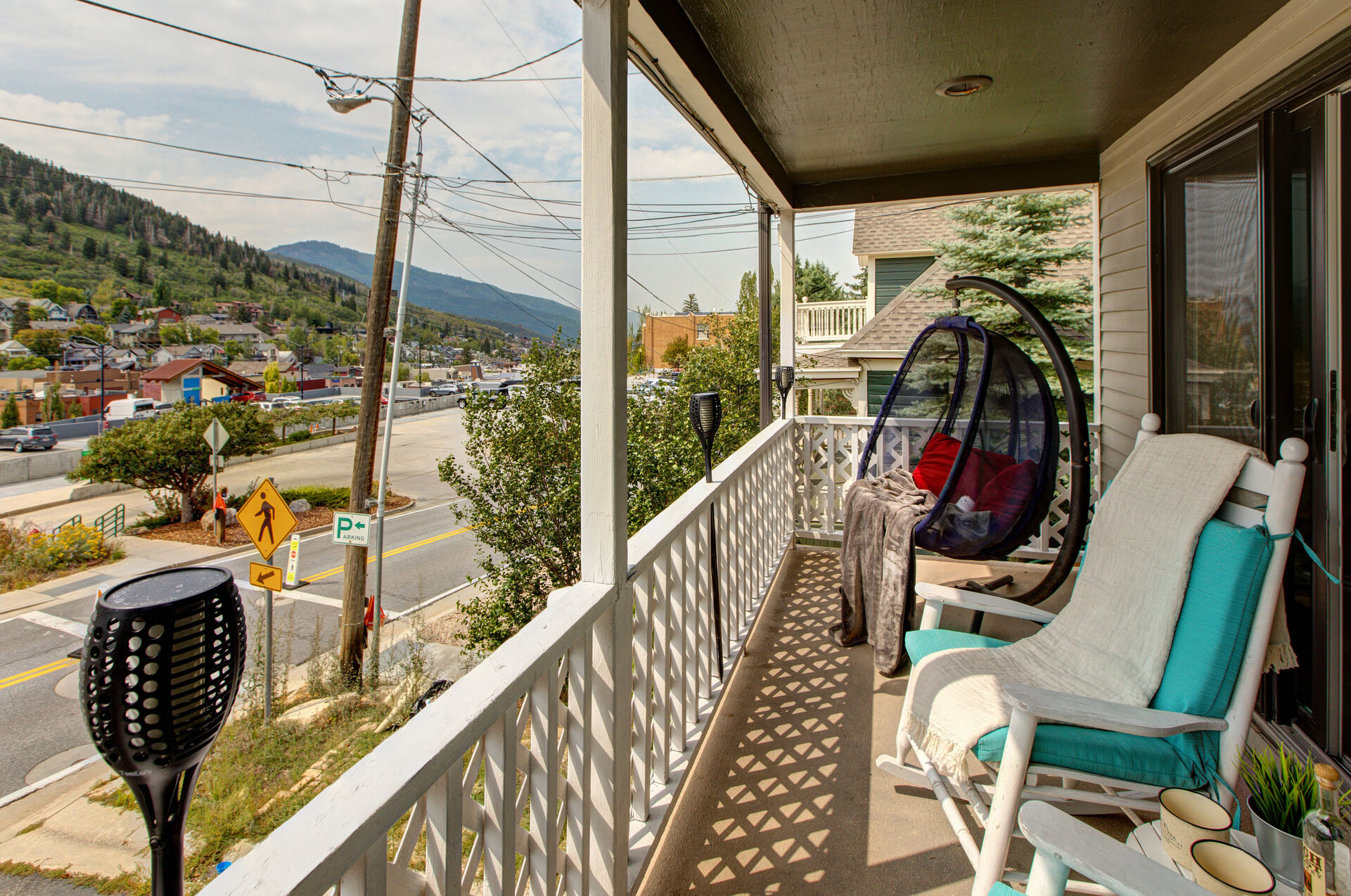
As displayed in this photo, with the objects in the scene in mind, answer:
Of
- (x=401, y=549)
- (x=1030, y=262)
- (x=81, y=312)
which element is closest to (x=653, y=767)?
(x=81, y=312)

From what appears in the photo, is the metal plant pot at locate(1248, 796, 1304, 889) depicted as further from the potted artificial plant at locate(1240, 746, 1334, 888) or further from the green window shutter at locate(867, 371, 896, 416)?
the green window shutter at locate(867, 371, 896, 416)

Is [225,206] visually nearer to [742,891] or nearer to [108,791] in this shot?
[108,791]

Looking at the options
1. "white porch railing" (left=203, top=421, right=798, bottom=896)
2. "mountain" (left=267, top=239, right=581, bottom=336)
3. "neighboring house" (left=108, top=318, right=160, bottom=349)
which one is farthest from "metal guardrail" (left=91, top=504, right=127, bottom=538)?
"white porch railing" (left=203, top=421, right=798, bottom=896)

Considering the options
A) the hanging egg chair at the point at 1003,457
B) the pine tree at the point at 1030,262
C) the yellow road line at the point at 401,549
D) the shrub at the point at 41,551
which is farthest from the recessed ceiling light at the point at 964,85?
the yellow road line at the point at 401,549

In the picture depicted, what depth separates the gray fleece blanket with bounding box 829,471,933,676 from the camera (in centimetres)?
273

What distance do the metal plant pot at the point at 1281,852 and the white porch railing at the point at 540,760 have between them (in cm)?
117

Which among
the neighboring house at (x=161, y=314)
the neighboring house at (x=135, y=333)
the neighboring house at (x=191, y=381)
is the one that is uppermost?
the neighboring house at (x=161, y=314)

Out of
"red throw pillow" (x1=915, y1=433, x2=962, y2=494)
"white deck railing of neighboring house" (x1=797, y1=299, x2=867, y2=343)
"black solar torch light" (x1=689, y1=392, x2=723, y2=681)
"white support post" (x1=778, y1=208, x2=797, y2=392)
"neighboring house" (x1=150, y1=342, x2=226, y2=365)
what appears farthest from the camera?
"white deck railing of neighboring house" (x1=797, y1=299, x2=867, y2=343)

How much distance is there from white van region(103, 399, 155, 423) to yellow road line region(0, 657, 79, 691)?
8.47ft

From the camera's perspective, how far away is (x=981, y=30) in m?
2.36

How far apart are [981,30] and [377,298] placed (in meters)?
7.06

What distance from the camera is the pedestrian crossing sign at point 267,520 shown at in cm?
547

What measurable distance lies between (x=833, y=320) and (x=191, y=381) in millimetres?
10723

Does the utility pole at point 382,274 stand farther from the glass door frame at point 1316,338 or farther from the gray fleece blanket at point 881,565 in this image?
the glass door frame at point 1316,338
